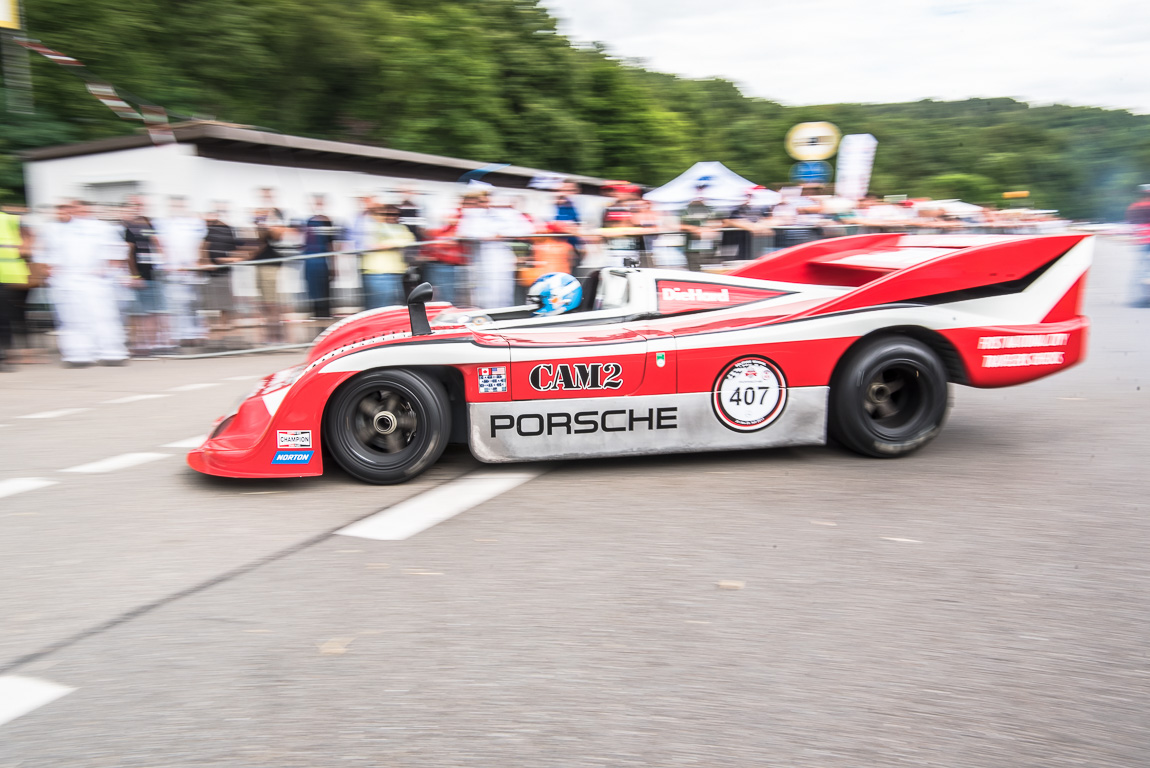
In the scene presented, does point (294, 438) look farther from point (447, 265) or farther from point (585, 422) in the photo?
point (447, 265)

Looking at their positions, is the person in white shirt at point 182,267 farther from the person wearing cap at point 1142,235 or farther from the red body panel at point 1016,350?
the person wearing cap at point 1142,235

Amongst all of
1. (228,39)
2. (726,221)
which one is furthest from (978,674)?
(228,39)

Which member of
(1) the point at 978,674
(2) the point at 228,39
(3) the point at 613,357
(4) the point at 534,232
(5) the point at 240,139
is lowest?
(1) the point at 978,674

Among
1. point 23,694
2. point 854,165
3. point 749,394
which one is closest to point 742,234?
point 749,394

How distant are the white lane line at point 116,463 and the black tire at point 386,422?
4.59 feet

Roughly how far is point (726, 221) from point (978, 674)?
426 inches

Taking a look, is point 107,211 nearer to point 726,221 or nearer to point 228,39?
point 726,221

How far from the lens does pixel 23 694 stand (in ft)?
8.41

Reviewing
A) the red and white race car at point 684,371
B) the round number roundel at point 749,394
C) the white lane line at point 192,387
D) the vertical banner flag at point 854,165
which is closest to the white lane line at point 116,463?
the red and white race car at point 684,371

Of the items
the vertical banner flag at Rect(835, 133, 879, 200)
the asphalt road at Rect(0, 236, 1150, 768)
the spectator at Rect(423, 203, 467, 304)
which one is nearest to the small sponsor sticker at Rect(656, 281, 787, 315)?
the asphalt road at Rect(0, 236, 1150, 768)

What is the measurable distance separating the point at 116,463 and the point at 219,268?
557 cm

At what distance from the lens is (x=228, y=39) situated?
24281 mm

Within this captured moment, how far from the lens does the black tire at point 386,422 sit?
4578mm

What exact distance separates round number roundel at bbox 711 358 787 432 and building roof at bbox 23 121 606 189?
10190 mm
